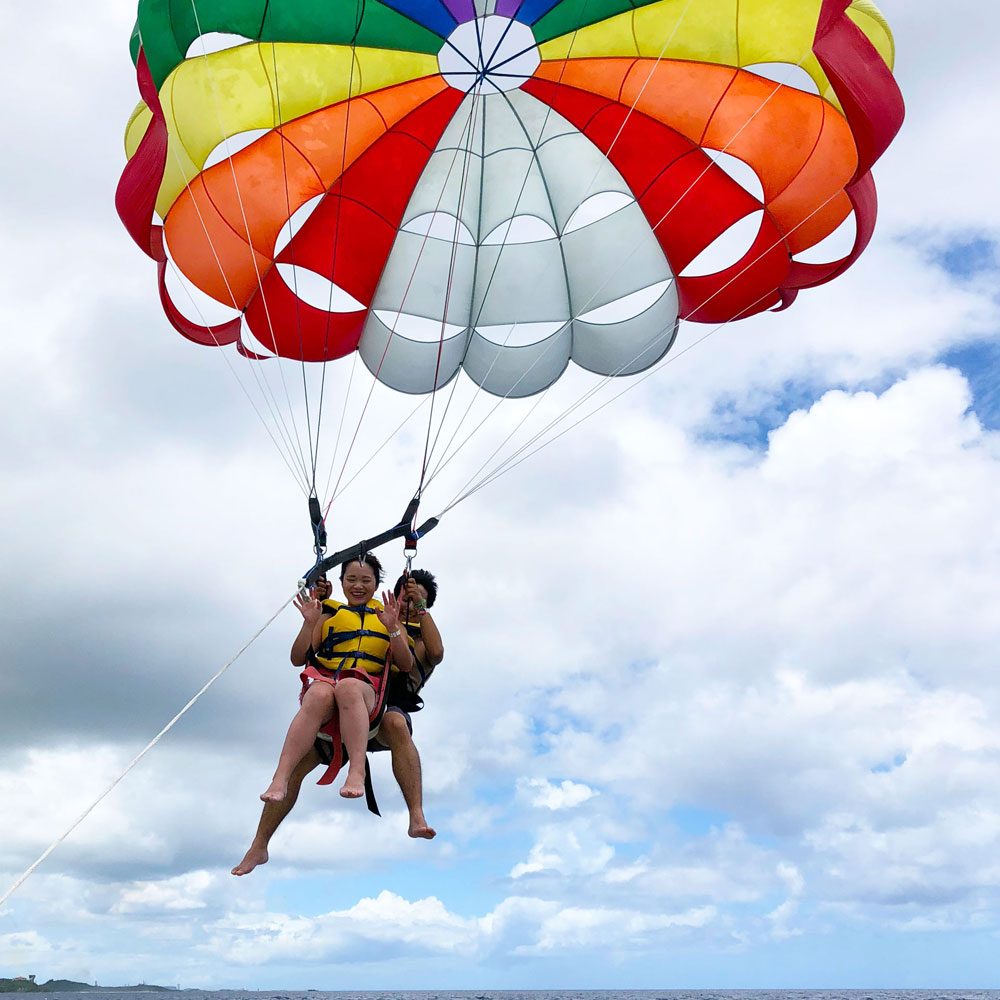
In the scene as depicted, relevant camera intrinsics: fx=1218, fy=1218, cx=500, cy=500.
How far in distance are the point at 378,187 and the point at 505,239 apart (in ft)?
3.38

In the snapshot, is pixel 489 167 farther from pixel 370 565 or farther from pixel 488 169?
pixel 370 565

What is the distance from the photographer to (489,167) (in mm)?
9258

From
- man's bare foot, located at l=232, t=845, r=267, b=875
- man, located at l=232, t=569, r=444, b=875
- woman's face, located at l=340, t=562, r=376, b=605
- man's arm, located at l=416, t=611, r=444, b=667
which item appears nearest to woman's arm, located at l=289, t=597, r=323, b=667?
man, located at l=232, t=569, r=444, b=875

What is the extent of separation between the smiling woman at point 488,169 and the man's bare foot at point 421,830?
99.8 inches

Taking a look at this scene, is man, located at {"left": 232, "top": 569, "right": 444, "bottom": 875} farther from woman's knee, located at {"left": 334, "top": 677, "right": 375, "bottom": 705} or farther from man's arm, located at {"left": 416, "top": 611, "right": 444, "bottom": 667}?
woman's knee, located at {"left": 334, "top": 677, "right": 375, "bottom": 705}

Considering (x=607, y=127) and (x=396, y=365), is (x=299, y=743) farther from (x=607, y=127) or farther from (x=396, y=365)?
(x=607, y=127)

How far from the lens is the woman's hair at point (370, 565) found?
279 inches

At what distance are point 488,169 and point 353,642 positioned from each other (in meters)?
4.18

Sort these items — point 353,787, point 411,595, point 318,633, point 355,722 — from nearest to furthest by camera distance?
point 353,787
point 355,722
point 318,633
point 411,595

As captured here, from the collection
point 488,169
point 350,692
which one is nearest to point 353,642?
point 350,692

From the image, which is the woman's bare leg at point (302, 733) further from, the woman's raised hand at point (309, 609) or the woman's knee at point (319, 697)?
Answer: the woman's raised hand at point (309, 609)

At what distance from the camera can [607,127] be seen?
29.4 feet

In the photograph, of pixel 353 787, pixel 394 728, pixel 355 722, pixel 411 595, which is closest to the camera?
pixel 353 787

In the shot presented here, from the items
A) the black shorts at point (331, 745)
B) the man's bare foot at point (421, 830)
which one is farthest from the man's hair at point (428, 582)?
the man's bare foot at point (421, 830)
